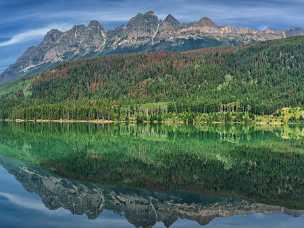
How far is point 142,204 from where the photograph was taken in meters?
41.3

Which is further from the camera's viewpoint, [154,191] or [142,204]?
[154,191]

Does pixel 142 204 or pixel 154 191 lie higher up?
pixel 142 204

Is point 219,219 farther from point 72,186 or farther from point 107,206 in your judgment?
A: point 72,186

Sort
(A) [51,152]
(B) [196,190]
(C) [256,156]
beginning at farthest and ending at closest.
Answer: (A) [51,152], (C) [256,156], (B) [196,190]

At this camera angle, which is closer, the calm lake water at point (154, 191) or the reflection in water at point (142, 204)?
the calm lake water at point (154, 191)

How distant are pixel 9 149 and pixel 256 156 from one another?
159 ft

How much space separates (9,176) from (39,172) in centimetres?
390

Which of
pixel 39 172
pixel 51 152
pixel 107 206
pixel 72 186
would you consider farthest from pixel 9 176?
pixel 51 152

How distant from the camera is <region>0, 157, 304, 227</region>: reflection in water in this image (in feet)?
122

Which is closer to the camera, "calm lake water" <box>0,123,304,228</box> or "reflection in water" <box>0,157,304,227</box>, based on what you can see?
"calm lake water" <box>0,123,304,228</box>

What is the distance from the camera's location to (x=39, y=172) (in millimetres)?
63438

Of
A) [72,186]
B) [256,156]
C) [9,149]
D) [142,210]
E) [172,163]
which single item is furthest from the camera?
[9,149]

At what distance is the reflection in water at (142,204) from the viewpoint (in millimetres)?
37219

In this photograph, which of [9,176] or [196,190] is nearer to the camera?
[196,190]
